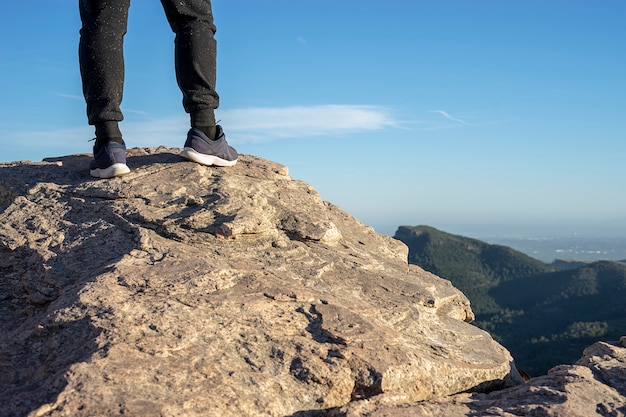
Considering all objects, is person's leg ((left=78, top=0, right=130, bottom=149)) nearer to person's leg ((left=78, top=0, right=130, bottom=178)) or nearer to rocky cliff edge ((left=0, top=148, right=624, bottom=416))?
person's leg ((left=78, top=0, right=130, bottom=178))

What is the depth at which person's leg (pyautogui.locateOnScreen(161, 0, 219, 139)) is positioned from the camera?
229 inches

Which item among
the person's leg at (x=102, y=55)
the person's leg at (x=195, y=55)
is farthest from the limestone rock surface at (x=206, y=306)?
the person's leg at (x=102, y=55)

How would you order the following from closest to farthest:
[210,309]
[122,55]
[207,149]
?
[210,309] → [122,55] → [207,149]

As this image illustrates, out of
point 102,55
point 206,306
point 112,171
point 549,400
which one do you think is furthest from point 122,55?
point 549,400

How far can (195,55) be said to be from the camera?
5.93 meters

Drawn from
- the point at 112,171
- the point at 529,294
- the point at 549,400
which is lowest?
the point at 529,294

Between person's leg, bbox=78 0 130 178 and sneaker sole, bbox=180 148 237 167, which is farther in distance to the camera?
sneaker sole, bbox=180 148 237 167

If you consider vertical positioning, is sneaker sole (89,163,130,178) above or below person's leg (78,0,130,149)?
below

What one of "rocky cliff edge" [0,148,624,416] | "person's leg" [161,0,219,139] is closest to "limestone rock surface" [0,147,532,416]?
"rocky cliff edge" [0,148,624,416]

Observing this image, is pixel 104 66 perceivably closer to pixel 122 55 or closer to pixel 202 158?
pixel 122 55

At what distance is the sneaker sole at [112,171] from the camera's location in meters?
5.91

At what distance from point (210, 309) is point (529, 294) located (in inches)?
3736

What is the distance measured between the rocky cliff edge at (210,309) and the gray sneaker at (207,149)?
0.15m

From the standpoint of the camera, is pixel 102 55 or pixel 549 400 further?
pixel 102 55
